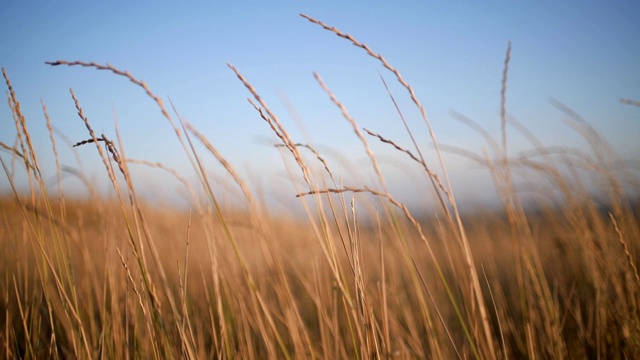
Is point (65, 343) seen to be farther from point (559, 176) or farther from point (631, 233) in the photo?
point (631, 233)

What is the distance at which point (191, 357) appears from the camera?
0.86m

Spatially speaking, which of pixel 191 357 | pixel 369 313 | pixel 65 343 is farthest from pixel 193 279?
pixel 369 313

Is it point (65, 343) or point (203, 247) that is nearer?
point (65, 343)

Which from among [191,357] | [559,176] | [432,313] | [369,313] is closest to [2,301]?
[191,357]

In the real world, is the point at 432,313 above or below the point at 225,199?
below


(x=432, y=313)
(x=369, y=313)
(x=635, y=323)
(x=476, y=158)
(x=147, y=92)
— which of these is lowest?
(x=432, y=313)

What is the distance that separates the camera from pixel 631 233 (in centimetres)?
203

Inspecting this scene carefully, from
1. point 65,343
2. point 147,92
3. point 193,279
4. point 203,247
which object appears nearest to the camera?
point 147,92

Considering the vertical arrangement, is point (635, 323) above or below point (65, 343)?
below

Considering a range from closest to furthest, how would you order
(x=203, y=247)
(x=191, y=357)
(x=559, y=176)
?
(x=191, y=357)
(x=559, y=176)
(x=203, y=247)

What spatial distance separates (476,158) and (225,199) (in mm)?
1186

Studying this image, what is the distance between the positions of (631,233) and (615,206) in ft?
1.91

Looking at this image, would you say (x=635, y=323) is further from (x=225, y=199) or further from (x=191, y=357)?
(x=225, y=199)

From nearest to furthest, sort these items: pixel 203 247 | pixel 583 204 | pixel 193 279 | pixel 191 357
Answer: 1. pixel 191 357
2. pixel 583 204
3. pixel 193 279
4. pixel 203 247
